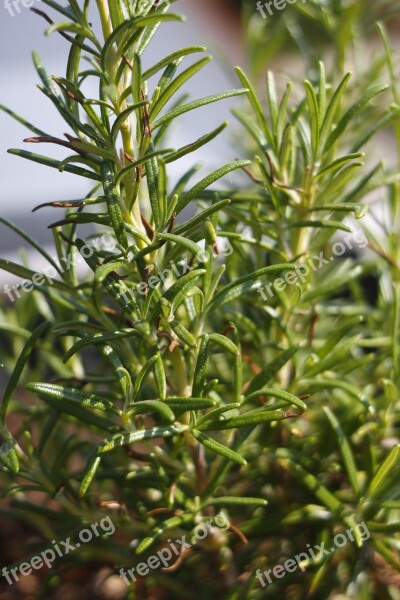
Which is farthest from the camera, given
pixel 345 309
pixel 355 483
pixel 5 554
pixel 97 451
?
pixel 5 554

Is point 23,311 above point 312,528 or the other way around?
above

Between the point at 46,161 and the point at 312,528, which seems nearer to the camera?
the point at 46,161

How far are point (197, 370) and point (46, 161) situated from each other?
190 millimetres

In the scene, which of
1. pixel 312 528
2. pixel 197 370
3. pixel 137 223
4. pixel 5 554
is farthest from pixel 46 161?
pixel 5 554

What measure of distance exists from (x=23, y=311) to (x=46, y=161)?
1.23ft

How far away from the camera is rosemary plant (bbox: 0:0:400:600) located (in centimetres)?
48

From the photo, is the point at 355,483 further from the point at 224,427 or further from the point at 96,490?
the point at 96,490

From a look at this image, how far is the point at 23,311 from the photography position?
829 millimetres

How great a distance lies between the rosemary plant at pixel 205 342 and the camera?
1.59 feet

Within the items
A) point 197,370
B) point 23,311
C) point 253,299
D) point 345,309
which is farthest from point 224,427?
point 23,311

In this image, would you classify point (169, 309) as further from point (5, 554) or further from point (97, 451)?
point (5, 554)

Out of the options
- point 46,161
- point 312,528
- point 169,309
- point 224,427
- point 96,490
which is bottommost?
point 312,528

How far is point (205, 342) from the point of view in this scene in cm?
50

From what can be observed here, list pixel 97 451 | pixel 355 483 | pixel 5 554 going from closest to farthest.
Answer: pixel 97 451, pixel 355 483, pixel 5 554
